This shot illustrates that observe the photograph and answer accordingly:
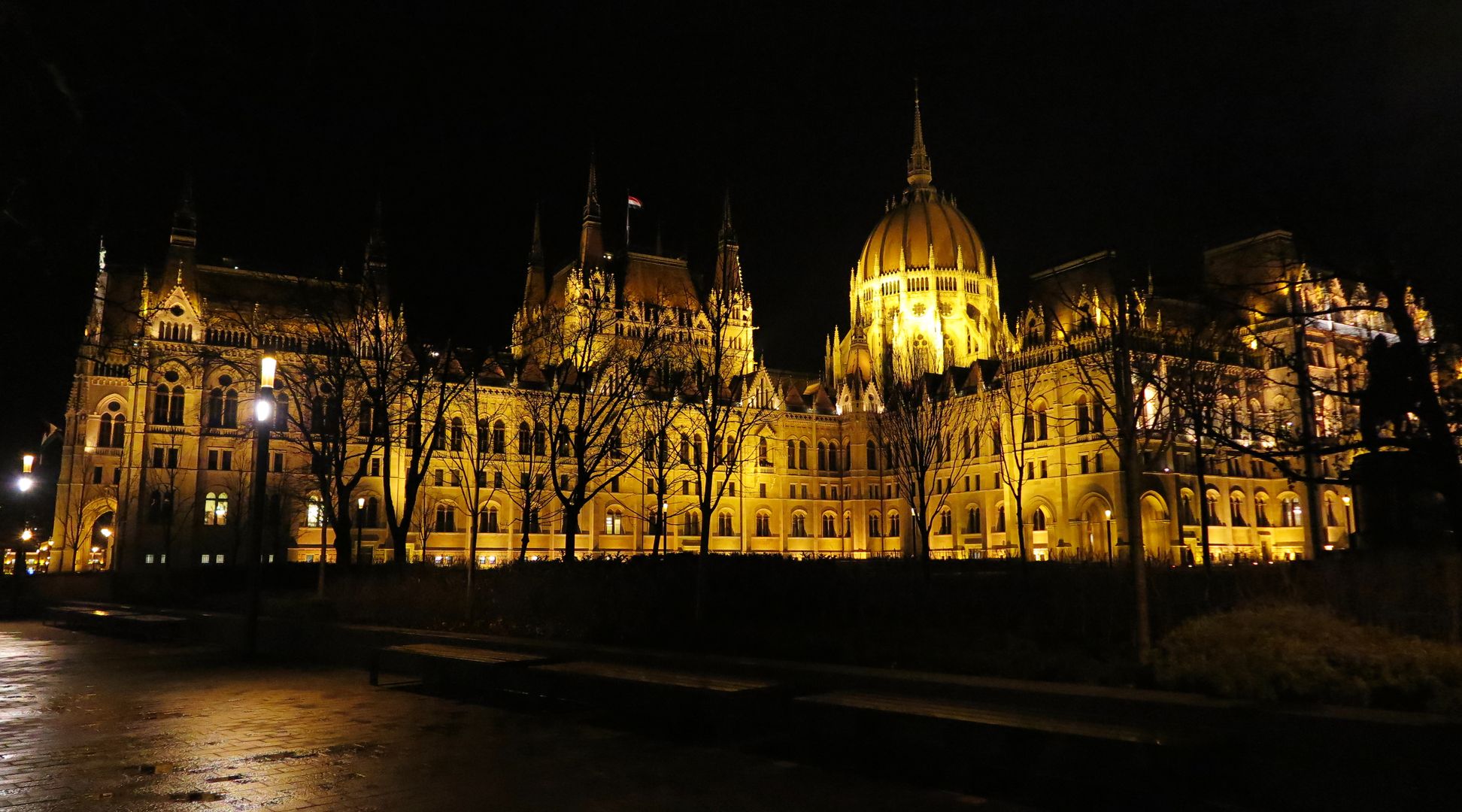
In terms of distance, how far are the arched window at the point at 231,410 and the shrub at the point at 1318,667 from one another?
6004cm

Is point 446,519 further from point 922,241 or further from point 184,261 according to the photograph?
point 922,241

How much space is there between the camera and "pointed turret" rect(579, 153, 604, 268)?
284ft

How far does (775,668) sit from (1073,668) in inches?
127

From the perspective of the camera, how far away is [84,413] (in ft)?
198

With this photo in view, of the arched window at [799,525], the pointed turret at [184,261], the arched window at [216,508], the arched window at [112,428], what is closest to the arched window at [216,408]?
the arched window at [216,508]

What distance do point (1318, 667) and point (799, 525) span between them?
70405mm

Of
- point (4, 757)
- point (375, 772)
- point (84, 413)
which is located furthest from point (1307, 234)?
point (84, 413)

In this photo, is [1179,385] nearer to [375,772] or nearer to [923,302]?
[375,772]

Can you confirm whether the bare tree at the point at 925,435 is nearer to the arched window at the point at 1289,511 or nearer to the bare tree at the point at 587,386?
the bare tree at the point at 587,386

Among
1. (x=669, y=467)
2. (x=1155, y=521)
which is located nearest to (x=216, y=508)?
(x=669, y=467)

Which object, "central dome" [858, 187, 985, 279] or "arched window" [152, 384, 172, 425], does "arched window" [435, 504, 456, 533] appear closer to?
"arched window" [152, 384, 172, 425]

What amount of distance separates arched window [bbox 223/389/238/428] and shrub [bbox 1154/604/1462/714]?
60039 mm

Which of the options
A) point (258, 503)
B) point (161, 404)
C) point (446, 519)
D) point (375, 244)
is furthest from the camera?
point (446, 519)

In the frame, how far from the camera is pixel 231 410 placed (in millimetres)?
61906
